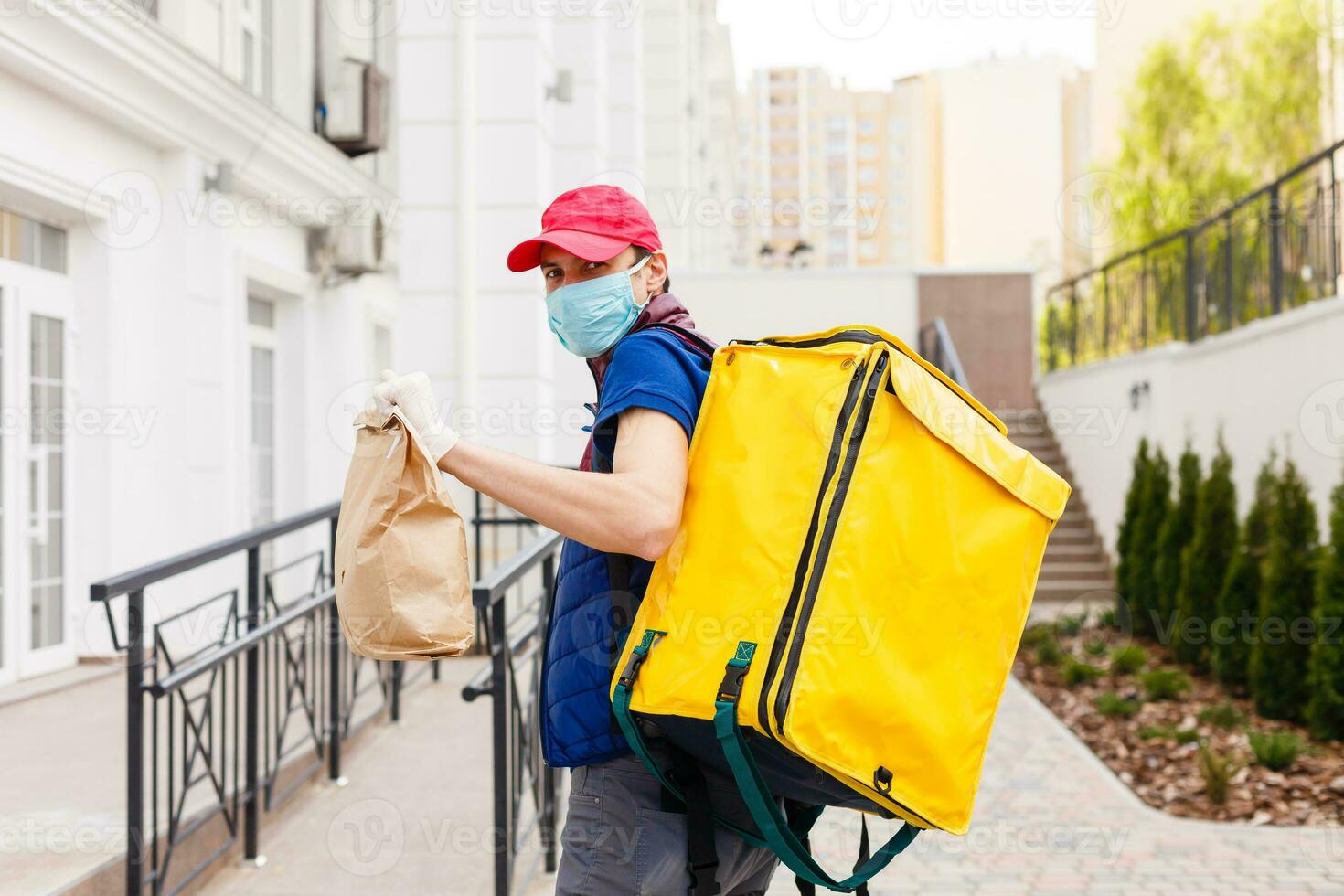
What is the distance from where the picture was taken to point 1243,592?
7.57 meters

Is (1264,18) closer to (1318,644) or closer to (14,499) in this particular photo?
(1318,644)

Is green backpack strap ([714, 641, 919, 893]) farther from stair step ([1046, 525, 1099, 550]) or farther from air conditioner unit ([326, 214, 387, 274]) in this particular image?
stair step ([1046, 525, 1099, 550])

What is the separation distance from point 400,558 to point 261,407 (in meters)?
8.76

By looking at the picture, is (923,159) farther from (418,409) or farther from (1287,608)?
(418,409)

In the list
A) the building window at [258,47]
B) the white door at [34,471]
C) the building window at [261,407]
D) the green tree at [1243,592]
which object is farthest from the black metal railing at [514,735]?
the building window at [258,47]

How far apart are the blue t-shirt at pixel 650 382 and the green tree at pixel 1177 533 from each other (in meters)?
8.17

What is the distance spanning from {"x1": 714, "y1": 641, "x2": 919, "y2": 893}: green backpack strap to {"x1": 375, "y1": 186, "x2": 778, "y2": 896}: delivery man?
0.13 metres

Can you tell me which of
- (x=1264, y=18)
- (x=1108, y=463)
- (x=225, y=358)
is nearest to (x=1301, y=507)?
(x=1108, y=463)

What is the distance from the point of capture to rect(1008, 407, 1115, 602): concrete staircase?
11.1 metres

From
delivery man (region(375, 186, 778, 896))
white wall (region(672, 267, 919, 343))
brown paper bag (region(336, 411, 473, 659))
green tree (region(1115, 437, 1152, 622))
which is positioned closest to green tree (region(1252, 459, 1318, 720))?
green tree (region(1115, 437, 1152, 622))

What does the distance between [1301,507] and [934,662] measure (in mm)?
6316

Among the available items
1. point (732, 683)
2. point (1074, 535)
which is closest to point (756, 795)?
point (732, 683)

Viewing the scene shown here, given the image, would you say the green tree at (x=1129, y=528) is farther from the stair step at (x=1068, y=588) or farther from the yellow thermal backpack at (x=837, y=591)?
the yellow thermal backpack at (x=837, y=591)

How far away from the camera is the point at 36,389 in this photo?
6566 mm
